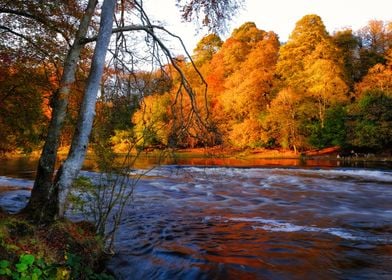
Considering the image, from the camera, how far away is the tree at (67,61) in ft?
18.4

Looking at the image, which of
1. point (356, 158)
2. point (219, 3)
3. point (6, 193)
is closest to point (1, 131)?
point (6, 193)

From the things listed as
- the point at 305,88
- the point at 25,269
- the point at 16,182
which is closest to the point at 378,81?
the point at 305,88

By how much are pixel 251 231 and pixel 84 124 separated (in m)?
4.90

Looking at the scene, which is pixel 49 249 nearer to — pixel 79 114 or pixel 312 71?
pixel 79 114

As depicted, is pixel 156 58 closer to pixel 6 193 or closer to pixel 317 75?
pixel 6 193

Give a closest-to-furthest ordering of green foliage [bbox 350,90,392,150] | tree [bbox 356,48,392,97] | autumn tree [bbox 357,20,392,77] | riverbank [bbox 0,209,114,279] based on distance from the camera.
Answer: riverbank [bbox 0,209,114,279] → green foliage [bbox 350,90,392,150] → tree [bbox 356,48,392,97] → autumn tree [bbox 357,20,392,77]

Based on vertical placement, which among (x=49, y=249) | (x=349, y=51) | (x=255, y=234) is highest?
(x=349, y=51)

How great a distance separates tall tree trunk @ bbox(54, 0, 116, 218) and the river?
159 cm

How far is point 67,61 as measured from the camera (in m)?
6.29

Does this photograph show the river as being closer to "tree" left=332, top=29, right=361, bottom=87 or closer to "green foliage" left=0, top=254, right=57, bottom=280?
"green foliage" left=0, top=254, right=57, bottom=280

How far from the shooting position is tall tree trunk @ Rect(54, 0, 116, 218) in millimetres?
5594

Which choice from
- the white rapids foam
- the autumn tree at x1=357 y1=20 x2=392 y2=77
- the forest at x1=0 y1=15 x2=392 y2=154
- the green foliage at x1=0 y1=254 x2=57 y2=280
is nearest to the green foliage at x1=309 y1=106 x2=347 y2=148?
the forest at x1=0 y1=15 x2=392 y2=154

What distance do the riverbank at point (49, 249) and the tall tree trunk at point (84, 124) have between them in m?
0.47

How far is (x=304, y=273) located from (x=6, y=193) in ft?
37.1
